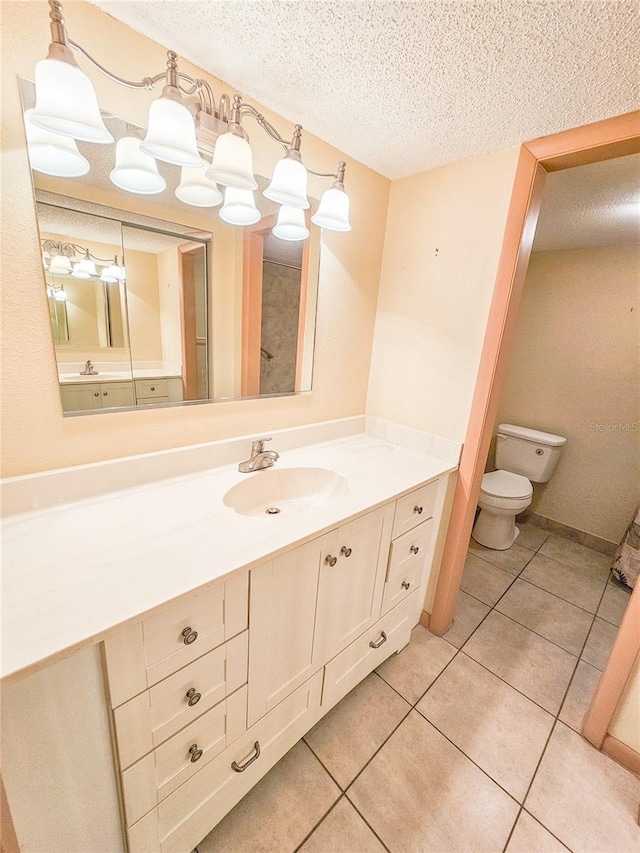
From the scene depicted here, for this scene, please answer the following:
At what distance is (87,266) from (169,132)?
0.38 m

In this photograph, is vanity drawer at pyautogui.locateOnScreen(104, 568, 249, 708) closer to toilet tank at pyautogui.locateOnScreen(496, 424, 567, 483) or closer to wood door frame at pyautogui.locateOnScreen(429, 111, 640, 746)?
wood door frame at pyautogui.locateOnScreen(429, 111, 640, 746)

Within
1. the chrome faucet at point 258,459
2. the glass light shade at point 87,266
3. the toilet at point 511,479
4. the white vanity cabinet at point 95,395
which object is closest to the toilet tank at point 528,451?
the toilet at point 511,479

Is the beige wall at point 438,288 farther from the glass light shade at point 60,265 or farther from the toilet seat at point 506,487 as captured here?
the glass light shade at point 60,265

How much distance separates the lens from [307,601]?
957mm

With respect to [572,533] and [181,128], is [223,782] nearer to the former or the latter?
[181,128]

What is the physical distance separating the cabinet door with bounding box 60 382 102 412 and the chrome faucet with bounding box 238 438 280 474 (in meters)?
0.47

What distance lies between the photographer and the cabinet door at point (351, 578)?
39.3 inches

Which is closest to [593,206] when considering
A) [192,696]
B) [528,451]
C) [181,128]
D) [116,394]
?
[528,451]

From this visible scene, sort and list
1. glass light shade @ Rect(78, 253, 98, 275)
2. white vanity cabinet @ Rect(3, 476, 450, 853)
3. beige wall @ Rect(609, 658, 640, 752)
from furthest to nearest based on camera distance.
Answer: beige wall @ Rect(609, 658, 640, 752), glass light shade @ Rect(78, 253, 98, 275), white vanity cabinet @ Rect(3, 476, 450, 853)

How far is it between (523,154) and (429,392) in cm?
87

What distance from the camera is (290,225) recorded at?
1.19 metres

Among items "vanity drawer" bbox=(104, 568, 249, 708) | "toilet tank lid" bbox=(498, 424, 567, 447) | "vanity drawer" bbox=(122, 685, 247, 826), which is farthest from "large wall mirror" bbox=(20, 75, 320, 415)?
"toilet tank lid" bbox=(498, 424, 567, 447)

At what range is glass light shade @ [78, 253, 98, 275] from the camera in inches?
34.3

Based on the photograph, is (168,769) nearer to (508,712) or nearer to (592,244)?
(508,712)
